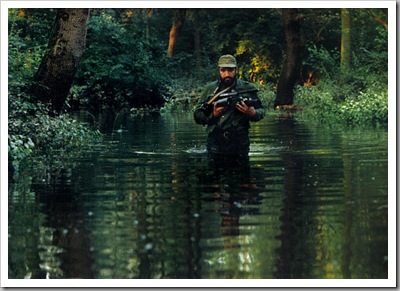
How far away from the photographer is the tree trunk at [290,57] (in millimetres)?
40875

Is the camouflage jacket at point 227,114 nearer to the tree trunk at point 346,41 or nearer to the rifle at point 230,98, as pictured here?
the rifle at point 230,98

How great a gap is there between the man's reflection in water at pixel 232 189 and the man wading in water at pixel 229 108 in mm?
414

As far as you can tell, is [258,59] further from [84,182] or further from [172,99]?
[84,182]

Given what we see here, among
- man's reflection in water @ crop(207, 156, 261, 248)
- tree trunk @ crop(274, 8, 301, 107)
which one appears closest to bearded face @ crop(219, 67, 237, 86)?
man's reflection in water @ crop(207, 156, 261, 248)

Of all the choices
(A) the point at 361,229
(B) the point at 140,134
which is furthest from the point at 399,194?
(B) the point at 140,134

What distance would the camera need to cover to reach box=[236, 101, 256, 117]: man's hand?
681 inches

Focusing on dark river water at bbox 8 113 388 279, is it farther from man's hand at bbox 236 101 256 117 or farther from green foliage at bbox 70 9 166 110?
green foliage at bbox 70 9 166 110

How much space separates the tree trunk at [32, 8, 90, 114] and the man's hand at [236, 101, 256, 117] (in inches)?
210

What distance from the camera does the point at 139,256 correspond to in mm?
9086

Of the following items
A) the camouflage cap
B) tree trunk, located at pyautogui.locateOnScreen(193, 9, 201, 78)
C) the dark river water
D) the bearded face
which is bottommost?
the dark river water

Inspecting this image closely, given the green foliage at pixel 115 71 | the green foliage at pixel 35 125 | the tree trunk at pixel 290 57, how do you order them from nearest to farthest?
the green foliage at pixel 35 125
the green foliage at pixel 115 71
the tree trunk at pixel 290 57

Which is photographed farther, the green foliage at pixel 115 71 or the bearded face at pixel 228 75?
the green foliage at pixel 115 71

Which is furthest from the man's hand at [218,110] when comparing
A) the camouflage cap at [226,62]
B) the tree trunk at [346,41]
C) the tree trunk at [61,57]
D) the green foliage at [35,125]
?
the tree trunk at [346,41]

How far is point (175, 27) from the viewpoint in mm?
55438
